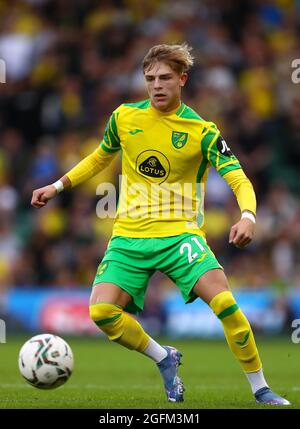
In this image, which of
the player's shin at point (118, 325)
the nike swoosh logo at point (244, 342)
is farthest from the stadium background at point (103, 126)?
the nike swoosh logo at point (244, 342)

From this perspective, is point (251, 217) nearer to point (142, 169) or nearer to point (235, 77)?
point (142, 169)

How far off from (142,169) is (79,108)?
10.4m

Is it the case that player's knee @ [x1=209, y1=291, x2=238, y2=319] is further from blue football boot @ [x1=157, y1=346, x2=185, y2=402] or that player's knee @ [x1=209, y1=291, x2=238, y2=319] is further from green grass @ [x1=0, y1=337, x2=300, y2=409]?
blue football boot @ [x1=157, y1=346, x2=185, y2=402]

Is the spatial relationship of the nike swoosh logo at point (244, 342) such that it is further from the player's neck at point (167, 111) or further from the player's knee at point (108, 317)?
the player's neck at point (167, 111)

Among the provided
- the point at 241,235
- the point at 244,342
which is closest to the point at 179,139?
the point at 241,235

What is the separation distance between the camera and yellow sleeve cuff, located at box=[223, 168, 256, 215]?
21.9ft

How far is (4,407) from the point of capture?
660 centimetres

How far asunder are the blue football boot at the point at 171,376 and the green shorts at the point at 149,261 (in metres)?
0.46

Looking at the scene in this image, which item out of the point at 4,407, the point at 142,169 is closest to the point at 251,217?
the point at 142,169

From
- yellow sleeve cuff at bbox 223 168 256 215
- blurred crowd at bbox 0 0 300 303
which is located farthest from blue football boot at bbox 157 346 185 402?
blurred crowd at bbox 0 0 300 303

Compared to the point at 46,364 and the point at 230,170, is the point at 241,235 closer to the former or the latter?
the point at 230,170

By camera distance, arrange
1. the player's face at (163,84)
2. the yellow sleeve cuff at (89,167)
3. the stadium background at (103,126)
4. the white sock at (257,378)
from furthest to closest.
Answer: the stadium background at (103,126), the yellow sleeve cuff at (89,167), the player's face at (163,84), the white sock at (257,378)

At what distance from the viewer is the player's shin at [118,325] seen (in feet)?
22.5

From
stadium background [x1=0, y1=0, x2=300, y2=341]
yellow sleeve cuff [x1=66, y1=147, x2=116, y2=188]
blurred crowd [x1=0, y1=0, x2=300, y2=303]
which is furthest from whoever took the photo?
blurred crowd [x1=0, y1=0, x2=300, y2=303]
